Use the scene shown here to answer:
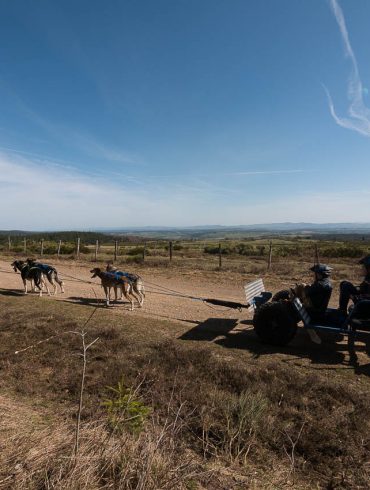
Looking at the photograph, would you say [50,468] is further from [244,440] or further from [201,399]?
[201,399]

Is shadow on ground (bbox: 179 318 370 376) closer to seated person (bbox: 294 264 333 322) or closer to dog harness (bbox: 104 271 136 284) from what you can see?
seated person (bbox: 294 264 333 322)

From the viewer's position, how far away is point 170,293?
14.3 meters

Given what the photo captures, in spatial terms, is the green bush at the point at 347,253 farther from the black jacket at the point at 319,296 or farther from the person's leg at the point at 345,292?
the black jacket at the point at 319,296

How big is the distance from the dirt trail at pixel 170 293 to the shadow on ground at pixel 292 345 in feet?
3.82

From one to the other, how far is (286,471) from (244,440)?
1.99 ft

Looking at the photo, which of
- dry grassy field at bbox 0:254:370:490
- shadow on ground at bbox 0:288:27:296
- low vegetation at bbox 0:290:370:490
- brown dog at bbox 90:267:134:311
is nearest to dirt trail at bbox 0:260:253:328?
shadow on ground at bbox 0:288:27:296

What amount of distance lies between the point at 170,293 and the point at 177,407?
8974 millimetres

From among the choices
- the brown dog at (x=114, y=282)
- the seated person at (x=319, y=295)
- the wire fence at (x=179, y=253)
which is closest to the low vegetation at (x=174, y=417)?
the seated person at (x=319, y=295)

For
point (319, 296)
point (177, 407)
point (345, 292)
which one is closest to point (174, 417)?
point (177, 407)

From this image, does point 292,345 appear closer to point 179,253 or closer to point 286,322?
point 286,322

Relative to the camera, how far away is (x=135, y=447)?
3406 mm

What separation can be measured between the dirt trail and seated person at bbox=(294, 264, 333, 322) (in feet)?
9.46

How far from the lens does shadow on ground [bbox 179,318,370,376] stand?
22.6 feet

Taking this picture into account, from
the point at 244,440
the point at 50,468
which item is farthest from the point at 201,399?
the point at 50,468
